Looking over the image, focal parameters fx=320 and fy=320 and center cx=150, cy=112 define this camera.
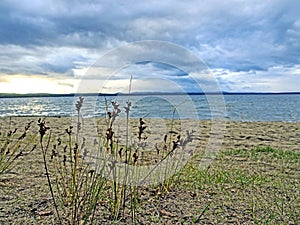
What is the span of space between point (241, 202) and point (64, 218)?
1742mm

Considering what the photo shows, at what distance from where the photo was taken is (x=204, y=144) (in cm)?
783

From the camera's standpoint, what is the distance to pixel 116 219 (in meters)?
2.81

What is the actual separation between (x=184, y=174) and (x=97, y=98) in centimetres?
204

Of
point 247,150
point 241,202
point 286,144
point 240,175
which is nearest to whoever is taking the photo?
point 241,202

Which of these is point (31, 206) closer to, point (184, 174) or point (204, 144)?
point (184, 174)

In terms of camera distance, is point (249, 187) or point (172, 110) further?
point (172, 110)

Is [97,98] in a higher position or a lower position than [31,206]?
higher

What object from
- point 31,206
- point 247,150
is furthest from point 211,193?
point 247,150

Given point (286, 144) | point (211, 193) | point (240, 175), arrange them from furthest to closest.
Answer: point (286, 144) < point (240, 175) < point (211, 193)

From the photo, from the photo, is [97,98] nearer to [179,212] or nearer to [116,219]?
[116,219]

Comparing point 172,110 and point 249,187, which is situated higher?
point 172,110

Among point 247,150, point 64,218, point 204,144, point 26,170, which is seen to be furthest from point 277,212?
point 204,144

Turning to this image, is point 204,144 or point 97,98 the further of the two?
point 204,144

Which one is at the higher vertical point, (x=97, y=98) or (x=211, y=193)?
(x=97, y=98)
